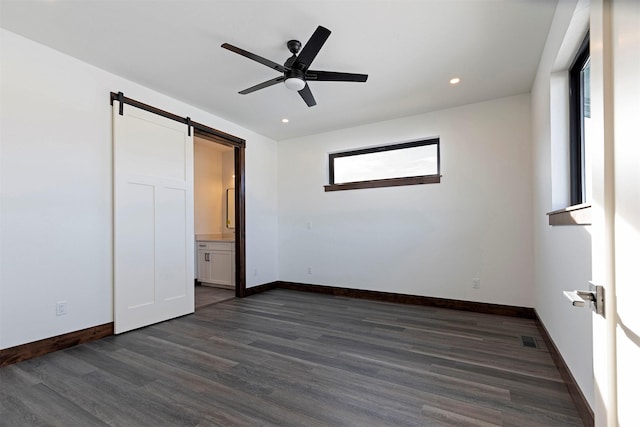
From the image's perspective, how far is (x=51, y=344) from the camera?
2529mm

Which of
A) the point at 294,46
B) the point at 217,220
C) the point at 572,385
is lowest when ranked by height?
the point at 572,385

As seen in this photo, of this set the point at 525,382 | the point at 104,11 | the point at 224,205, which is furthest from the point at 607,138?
the point at 224,205

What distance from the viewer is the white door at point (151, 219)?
3012 mm

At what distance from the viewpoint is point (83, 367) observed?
7.45 feet

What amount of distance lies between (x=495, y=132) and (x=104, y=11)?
12.7ft

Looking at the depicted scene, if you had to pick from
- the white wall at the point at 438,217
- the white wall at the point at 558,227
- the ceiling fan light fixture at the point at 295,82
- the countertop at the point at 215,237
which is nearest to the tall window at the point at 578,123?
the white wall at the point at 558,227

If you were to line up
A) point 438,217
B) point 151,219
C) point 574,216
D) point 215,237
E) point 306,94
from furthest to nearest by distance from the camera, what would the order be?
point 215,237 → point 438,217 → point 151,219 → point 306,94 → point 574,216

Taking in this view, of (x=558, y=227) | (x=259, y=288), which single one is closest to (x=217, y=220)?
(x=259, y=288)

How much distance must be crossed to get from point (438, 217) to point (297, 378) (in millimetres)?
2685

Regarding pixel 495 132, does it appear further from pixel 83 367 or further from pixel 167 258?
pixel 83 367

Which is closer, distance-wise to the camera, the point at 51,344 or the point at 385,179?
the point at 51,344

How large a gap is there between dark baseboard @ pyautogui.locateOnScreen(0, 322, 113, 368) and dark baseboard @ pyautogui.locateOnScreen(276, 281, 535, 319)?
8.88 ft

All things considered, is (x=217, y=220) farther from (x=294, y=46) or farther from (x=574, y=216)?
(x=574, y=216)

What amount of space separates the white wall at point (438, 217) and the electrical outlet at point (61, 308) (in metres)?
3.00
